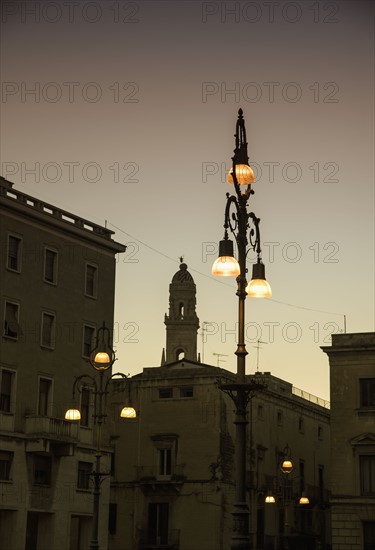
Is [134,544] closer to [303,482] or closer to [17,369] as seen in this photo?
[303,482]

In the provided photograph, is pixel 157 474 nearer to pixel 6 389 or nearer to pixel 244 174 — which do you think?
pixel 6 389

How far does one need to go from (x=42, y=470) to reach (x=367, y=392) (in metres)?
17.4

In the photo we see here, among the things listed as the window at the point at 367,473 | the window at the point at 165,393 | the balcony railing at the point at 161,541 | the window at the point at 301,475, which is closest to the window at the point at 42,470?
the balcony railing at the point at 161,541

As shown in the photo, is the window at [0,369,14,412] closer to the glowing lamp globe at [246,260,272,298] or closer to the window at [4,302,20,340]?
the window at [4,302,20,340]

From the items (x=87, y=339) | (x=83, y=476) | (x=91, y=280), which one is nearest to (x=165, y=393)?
(x=87, y=339)

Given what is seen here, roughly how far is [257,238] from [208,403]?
4686 cm

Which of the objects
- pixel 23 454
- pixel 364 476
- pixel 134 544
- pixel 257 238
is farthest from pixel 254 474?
pixel 257 238

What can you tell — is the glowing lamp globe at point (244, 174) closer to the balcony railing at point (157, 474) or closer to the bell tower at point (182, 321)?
the balcony railing at point (157, 474)

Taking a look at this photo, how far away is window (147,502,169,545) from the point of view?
66.1m

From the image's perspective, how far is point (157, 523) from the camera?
66.6 m

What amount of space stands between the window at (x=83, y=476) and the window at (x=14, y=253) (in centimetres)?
1071

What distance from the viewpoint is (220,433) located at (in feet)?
219

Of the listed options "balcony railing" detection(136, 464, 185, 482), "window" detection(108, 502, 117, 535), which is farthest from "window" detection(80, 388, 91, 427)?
"window" detection(108, 502, 117, 535)

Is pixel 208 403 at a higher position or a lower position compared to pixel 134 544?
higher
